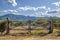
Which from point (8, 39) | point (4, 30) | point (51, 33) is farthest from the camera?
point (4, 30)

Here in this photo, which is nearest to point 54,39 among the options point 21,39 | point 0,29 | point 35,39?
point 35,39

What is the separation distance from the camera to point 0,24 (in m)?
24.7

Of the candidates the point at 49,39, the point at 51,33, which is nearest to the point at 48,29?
the point at 51,33

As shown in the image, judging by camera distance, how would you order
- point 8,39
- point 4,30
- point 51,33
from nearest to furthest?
point 8,39, point 51,33, point 4,30

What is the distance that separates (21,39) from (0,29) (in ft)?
20.6

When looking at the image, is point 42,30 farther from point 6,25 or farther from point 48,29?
point 6,25

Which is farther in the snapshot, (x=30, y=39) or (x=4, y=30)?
(x=4, y=30)

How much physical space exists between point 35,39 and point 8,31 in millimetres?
5038

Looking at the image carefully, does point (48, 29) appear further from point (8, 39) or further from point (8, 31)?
point (8, 39)

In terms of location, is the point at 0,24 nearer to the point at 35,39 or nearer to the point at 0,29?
the point at 0,29

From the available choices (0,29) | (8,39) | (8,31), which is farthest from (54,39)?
(0,29)

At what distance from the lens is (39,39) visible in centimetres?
1905

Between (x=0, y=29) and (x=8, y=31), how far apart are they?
1.97 meters

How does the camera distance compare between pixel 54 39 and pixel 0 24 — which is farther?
pixel 0 24
